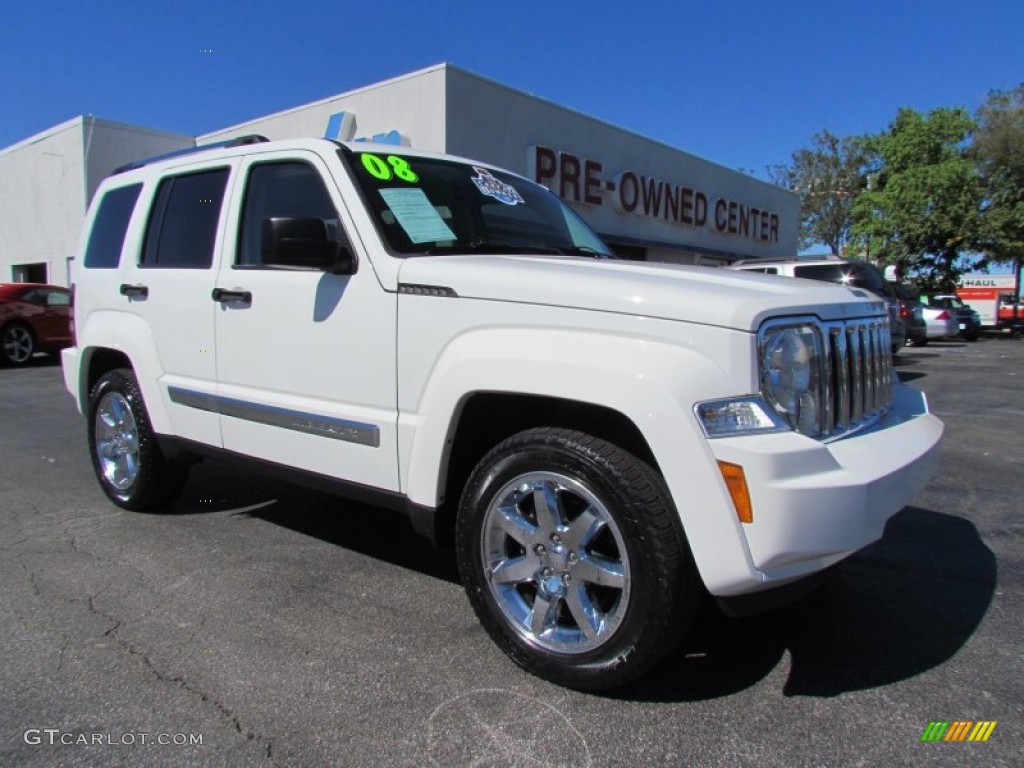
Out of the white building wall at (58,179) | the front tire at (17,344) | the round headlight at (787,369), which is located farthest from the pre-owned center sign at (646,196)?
the round headlight at (787,369)

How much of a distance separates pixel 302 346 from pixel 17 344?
43.0 ft

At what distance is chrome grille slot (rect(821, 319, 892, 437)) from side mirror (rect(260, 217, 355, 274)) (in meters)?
1.87

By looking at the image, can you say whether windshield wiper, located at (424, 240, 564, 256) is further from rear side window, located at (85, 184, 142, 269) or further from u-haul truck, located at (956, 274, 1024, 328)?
u-haul truck, located at (956, 274, 1024, 328)

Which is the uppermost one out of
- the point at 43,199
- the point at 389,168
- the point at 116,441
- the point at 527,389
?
the point at 43,199

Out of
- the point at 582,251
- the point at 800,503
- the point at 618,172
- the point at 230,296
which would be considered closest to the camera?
the point at 800,503

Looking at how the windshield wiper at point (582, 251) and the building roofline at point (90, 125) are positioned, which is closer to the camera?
the windshield wiper at point (582, 251)

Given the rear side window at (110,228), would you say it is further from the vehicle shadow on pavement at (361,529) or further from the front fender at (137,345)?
the vehicle shadow on pavement at (361,529)

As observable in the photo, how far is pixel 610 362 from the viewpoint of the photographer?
238 cm

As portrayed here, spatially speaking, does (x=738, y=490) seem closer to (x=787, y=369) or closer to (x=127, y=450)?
(x=787, y=369)

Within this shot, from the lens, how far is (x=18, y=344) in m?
13.7

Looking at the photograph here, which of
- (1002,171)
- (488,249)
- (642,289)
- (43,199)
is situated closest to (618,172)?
(488,249)

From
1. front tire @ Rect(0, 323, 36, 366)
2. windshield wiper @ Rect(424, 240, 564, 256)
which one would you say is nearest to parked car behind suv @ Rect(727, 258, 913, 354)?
windshield wiper @ Rect(424, 240, 564, 256)

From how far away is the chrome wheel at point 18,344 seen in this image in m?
13.5

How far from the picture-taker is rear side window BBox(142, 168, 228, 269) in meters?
3.89
